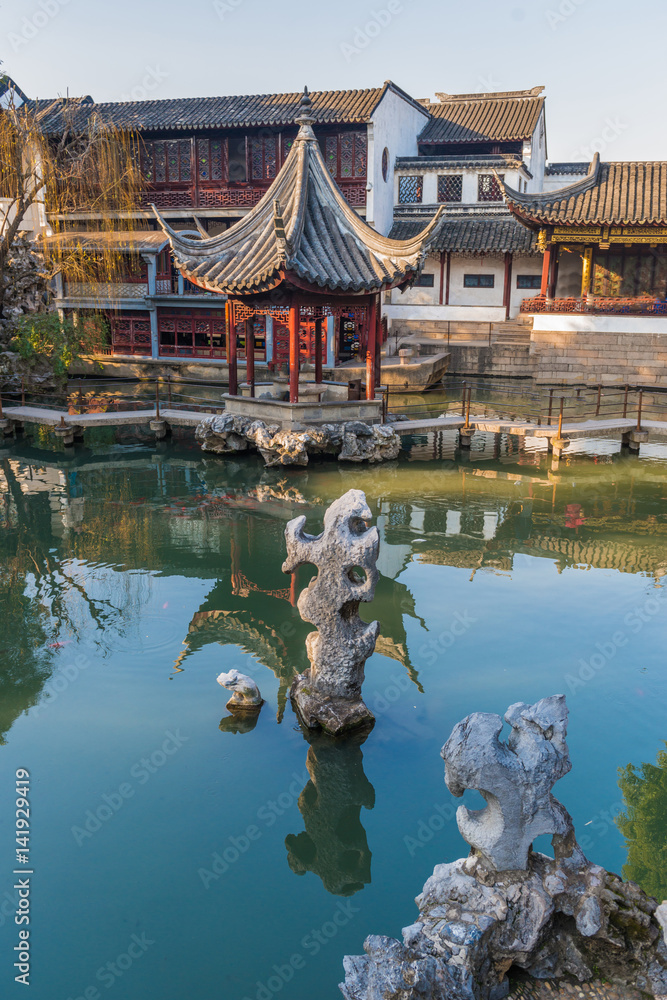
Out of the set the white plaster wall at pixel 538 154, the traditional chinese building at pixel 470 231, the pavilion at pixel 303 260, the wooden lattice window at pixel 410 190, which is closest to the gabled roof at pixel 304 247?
the pavilion at pixel 303 260

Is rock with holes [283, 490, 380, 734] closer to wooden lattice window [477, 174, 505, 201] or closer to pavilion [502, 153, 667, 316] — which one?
pavilion [502, 153, 667, 316]

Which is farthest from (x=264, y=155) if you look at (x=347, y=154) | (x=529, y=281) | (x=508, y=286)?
(x=529, y=281)

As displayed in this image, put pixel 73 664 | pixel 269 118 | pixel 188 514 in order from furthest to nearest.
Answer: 1. pixel 269 118
2. pixel 188 514
3. pixel 73 664

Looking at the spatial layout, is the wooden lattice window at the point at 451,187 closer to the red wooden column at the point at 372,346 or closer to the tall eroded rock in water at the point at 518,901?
the red wooden column at the point at 372,346

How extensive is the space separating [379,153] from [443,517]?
59.5 feet

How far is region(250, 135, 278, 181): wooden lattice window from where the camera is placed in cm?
2673

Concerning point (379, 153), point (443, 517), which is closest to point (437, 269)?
point (379, 153)

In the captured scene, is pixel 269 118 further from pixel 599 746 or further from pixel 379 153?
pixel 599 746

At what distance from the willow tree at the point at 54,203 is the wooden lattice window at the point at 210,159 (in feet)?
6.75

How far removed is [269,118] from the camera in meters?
26.0

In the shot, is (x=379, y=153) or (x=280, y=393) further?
(x=379, y=153)

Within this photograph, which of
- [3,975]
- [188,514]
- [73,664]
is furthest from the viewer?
[188,514]

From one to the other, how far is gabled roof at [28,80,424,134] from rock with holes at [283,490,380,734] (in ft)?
72.2

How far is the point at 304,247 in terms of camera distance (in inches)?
603
